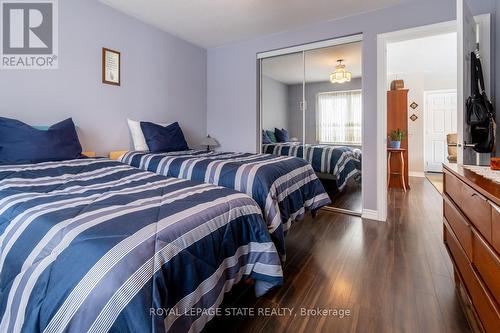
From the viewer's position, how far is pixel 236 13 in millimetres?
3105

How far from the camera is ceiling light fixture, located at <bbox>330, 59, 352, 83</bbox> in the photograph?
3534mm

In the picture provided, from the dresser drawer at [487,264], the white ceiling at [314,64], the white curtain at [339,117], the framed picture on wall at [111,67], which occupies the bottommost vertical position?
the dresser drawer at [487,264]

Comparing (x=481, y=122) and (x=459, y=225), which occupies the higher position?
(x=481, y=122)

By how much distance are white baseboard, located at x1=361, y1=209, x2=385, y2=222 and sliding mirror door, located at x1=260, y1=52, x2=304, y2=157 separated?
1168 mm

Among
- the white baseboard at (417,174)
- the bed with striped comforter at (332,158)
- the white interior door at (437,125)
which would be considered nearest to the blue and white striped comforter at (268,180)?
the bed with striped comforter at (332,158)

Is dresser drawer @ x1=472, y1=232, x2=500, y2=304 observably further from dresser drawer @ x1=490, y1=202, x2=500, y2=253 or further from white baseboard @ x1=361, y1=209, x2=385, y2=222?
white baseboard @ x1=361, y1=209, x2=385, y2=222

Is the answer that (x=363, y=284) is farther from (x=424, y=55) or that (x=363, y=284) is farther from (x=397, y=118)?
(x=424, y=55)

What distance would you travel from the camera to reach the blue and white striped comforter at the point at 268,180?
1.85m

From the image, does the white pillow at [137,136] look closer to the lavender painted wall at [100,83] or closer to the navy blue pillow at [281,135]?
the lavender painted wall at [100,83]

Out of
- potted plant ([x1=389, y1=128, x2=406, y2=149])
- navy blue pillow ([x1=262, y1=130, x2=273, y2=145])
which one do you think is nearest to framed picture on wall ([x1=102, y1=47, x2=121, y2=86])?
navy blue pillow ([x1=262, y1=130, x2=273, y2=145])

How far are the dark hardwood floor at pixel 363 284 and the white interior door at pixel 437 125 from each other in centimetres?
433

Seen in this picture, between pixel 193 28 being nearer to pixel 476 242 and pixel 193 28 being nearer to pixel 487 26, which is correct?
pixel 487 26

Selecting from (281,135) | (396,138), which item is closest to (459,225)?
(281,135)

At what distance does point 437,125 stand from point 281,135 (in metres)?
4.76
